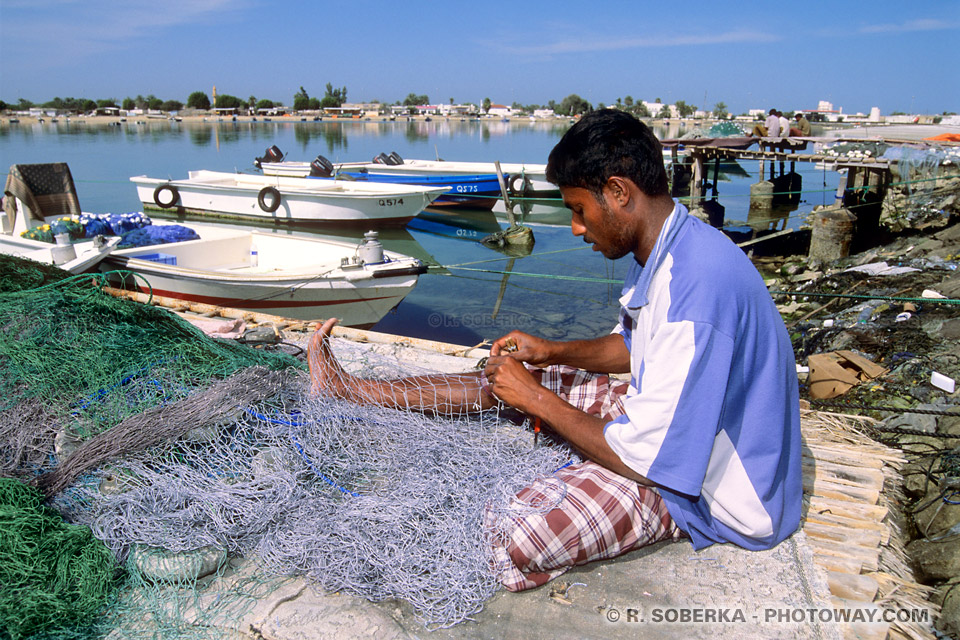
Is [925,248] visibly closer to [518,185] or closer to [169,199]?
[518,185]

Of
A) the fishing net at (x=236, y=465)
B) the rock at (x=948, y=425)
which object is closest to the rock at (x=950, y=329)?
the rock at (x=948, y=425)

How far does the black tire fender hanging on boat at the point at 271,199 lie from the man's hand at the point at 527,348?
43.0 feet

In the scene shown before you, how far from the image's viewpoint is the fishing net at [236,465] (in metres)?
1.99

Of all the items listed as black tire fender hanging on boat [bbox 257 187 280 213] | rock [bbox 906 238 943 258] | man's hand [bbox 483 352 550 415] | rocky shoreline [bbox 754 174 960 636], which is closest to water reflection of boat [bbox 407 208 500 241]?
black tire fender hanging on boat [bbox 257 187 280 213]

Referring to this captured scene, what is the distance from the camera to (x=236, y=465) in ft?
7.82

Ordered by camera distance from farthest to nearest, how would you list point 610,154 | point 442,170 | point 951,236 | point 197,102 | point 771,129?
point 197,102
point 442,170
point 771,129
point 951,236
point 610,154

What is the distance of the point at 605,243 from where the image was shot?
2010 mm

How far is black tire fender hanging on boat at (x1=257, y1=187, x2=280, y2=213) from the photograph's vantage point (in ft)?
47.5

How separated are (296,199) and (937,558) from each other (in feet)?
44.9

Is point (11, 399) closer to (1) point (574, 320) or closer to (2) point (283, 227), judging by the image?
(1) point (574, 320)

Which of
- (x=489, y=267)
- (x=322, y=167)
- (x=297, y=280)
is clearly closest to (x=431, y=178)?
(x=322, y=167)

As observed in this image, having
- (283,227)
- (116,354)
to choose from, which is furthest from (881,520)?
(283,227)

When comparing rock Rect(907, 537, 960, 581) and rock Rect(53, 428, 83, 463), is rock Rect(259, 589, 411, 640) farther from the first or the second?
rock Rect(907, 537, 960, 581)

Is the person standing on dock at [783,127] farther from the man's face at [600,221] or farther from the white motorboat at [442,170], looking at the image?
the man's face at [600,221]
